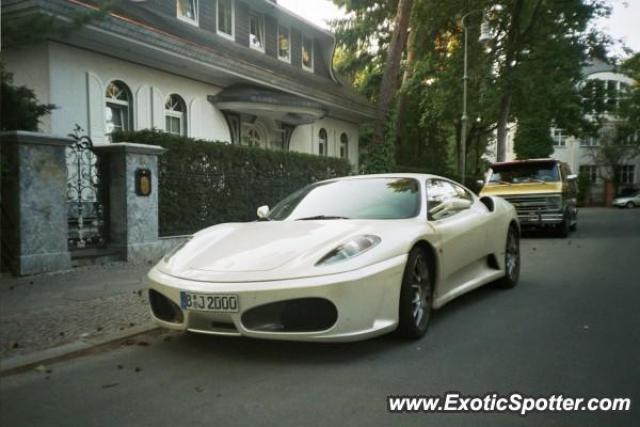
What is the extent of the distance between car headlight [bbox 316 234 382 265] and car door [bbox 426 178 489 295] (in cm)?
88

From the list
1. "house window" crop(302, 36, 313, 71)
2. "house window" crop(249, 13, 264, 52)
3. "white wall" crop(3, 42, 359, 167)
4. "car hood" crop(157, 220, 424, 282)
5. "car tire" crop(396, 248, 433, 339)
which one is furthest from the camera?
"house window" crop(302, 36, 313, 71)

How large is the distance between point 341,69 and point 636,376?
29.3 meters

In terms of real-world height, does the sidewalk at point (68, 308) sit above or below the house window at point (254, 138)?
below

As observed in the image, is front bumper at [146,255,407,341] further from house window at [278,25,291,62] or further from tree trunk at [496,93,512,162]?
tree trunk at [496,93,512,162]

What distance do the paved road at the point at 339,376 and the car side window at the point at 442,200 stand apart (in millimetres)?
968

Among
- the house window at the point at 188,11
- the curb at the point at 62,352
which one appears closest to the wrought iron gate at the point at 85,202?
the curb at the point at 62,352

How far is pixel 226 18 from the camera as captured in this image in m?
18.0

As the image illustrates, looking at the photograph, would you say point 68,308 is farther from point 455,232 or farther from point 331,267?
point 455,232

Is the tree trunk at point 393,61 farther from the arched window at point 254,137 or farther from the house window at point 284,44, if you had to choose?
the house window at point 284,44

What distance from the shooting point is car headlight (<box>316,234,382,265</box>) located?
3805 mm

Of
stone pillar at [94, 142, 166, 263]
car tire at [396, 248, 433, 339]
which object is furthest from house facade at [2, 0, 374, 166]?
car tire at [396, 248, 433, 339]

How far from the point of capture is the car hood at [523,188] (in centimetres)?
1295

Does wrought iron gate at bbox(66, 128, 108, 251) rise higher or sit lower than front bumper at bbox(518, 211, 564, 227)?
higher

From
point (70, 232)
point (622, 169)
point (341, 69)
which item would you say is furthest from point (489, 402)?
point (622, 169)
